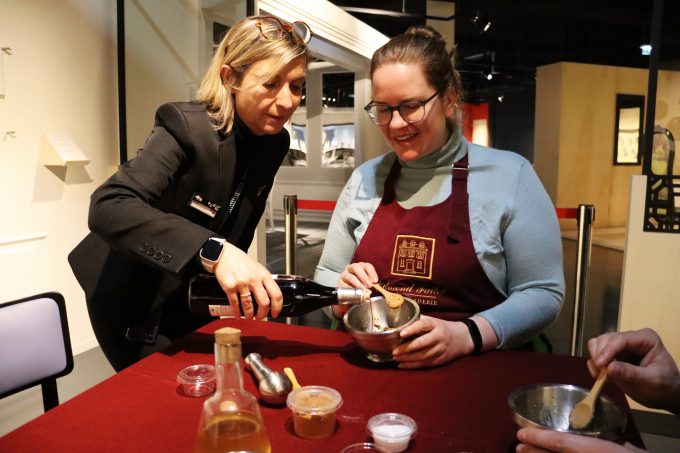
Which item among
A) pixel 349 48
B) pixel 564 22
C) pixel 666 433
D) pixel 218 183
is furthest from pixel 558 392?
pixel 564 22

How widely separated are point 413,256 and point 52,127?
8.85ft

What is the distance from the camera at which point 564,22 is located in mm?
11422

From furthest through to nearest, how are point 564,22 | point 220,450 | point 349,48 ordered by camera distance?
point 564,22 < point 349,48 < point 220,450

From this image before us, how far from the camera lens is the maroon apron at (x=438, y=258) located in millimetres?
1551

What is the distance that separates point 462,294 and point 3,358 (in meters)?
1.30

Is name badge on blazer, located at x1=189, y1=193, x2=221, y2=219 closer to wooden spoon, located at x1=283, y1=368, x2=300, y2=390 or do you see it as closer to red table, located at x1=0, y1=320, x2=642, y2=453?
red table, located at x1=0, y1=320, x2=642, y2=453

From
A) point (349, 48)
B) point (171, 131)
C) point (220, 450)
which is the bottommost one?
point (220, 450)

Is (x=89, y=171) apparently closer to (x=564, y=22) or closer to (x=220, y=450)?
(x=220, y=450)

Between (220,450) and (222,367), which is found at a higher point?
(222,367)

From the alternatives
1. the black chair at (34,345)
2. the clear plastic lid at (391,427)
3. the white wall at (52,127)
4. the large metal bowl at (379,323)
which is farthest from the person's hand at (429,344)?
the white wall at (52,127)

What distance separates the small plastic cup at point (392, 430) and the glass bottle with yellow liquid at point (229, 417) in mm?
192

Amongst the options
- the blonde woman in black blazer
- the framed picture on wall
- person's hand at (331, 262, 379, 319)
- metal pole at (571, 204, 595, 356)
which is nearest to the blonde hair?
the blonde woman in black blazer

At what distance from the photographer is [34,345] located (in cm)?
156

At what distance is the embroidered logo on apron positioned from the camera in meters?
1.57
